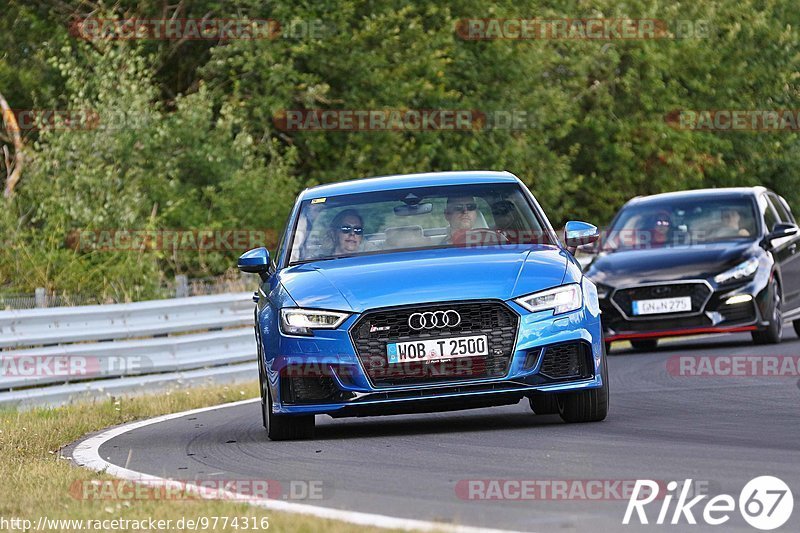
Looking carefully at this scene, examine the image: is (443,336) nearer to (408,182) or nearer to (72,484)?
(408,182)

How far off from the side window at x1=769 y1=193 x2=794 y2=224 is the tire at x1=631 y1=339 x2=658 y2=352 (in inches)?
76.9

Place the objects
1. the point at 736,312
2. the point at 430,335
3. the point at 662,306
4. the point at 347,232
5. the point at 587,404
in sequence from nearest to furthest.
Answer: the point at 430,335 → the point at 587,404 → the point at 347,232 → the point at 736,312 → the point at 662,306

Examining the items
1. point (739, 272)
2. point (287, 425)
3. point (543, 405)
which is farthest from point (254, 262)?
point (739, 272)

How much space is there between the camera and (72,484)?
8.31 metres

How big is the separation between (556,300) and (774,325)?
8.14 m

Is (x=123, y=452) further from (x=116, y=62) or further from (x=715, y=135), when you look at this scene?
(x=715, y=135)

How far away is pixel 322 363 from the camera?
9.65 m

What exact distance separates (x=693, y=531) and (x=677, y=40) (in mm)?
46338

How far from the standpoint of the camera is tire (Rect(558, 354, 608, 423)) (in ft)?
32.7

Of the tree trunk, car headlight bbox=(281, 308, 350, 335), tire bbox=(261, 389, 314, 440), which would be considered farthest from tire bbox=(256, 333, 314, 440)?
the tree trunk

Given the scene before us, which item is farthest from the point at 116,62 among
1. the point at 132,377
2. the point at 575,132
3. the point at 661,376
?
the point at 575,132

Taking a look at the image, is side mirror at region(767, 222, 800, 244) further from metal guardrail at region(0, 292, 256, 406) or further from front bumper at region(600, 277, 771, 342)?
metal guardrail at region(0, 292, 256, 406)

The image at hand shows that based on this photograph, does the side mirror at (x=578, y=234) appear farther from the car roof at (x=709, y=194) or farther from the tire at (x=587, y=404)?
the car roof at (x=709, y=194)

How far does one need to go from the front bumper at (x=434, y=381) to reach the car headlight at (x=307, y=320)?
0.13 ft
